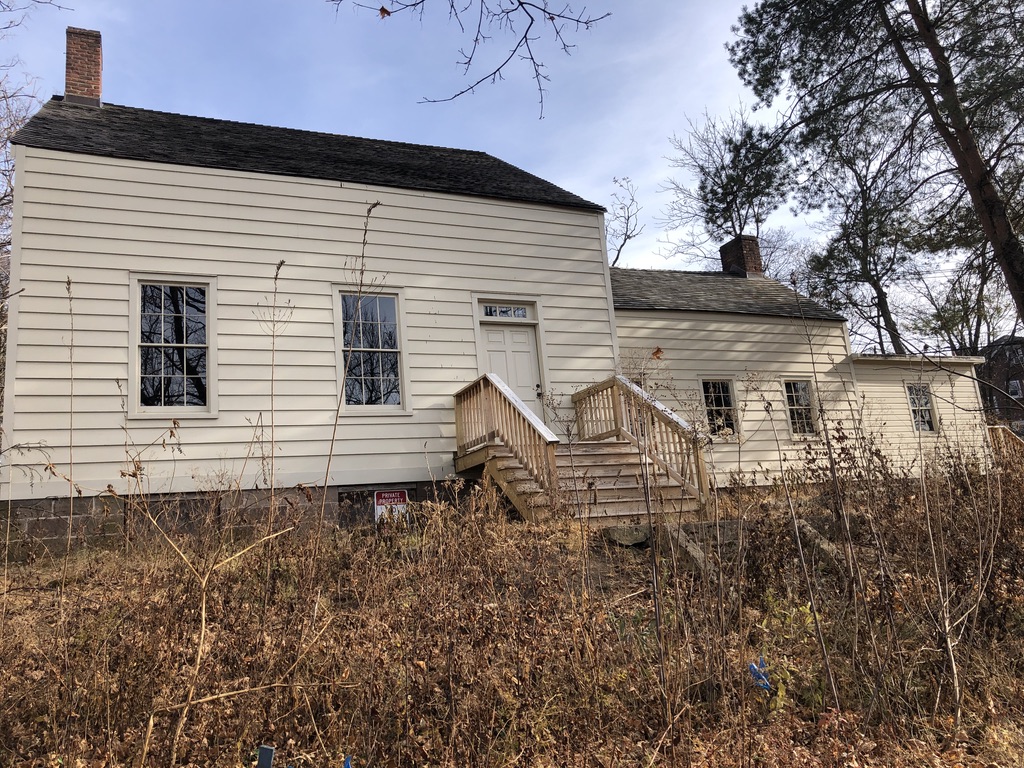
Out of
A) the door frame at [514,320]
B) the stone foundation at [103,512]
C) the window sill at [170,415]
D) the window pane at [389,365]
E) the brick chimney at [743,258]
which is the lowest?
the stone foundation at [103,512]

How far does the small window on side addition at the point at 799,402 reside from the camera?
14656mm

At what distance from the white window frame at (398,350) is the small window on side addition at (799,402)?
28.2 ft

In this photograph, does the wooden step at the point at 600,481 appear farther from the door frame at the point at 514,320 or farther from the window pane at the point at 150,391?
the window pane at the point at 150,391

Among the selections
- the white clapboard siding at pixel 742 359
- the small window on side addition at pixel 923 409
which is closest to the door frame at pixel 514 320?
the white clapboard siding at pixel 742 359

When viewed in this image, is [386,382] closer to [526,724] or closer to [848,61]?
[526,724]

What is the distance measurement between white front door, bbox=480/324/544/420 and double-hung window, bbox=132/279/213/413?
3.66 m

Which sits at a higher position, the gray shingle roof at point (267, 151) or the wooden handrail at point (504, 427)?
the gray shingle roof at point (267, 151)

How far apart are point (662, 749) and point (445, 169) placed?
9.94 meters

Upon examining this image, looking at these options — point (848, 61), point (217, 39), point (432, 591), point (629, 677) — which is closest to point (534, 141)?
Answer: point (217, 39)

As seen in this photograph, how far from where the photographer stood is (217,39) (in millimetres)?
4164

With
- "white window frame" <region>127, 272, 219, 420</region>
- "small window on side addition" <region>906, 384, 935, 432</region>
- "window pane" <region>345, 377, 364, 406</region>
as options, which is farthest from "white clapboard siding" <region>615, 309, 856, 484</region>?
"white window frame" <region>127, 272, 219, 420</region>

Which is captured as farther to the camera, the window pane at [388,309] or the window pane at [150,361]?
the window pane at [388,309]

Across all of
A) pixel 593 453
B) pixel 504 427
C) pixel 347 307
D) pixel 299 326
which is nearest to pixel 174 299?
pixel 299 326

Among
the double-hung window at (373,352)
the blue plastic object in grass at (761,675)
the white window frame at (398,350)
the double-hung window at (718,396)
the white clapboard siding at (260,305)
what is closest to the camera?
the blue plastic object in grass at (761,675)
